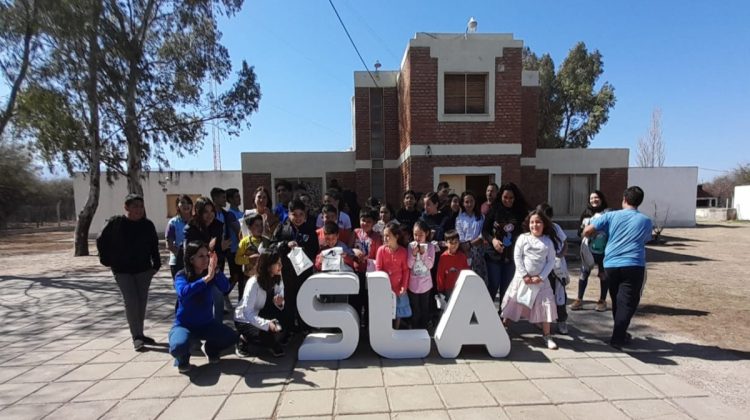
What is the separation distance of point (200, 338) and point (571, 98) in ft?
81.8

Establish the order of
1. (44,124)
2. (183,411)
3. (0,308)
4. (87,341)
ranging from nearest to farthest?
(183,411), (87,341), (0,308), (44,124)

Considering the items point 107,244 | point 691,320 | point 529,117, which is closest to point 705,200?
point 529,117

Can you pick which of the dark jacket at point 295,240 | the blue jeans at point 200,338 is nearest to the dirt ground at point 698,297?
the dark jacket at point 295,240

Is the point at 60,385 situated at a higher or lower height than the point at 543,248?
lower

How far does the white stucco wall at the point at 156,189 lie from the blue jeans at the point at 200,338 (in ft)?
57.8

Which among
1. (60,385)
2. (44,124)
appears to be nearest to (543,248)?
(60,385)

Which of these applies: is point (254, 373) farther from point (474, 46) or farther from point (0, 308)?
point (474, 46)

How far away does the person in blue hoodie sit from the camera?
3492mm

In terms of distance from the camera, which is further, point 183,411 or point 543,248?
point 543,248

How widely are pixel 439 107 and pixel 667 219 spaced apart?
2110 cm

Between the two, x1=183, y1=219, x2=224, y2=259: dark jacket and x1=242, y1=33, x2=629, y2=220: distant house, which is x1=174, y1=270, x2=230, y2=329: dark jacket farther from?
x1=242, y1=33, x2=629, y2=220: distant house

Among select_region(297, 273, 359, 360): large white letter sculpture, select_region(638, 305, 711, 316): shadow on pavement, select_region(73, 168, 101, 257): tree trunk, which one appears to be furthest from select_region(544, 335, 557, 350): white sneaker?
select_region(73, 168, 101, 257): tree trunk

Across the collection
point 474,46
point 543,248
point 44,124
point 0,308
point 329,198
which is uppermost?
point 474,46

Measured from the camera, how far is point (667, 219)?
2261 centimetres
